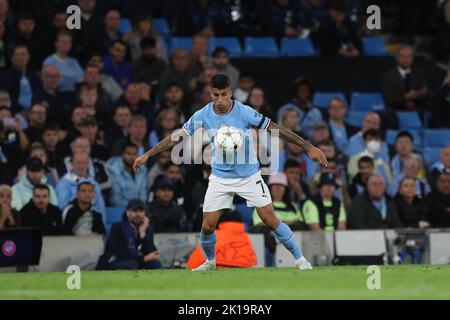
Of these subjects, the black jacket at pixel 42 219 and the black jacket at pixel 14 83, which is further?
the black jacket at pixel 14 83

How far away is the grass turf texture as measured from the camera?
1050 cm

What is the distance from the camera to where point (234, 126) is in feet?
39.0

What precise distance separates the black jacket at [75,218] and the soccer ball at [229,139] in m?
4.50

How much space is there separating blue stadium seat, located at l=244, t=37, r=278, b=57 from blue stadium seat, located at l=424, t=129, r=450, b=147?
132 inches

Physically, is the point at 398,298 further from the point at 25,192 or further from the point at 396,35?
the point at 396,35

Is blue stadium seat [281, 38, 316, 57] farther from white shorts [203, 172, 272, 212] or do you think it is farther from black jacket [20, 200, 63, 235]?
white shorts [203, 172, 272, 212]

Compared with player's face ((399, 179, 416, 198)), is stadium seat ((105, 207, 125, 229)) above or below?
below

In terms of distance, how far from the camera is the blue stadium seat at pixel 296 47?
2131 centimetres

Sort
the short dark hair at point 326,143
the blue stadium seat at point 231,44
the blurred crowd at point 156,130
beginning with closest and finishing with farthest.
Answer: the blurred crowd at point 156,130 < the short dark hair at point 326,143 < the blue stadium seat at point 231,44

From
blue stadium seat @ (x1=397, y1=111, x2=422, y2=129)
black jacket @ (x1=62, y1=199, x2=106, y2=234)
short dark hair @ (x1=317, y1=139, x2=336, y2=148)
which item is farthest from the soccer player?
blue stadium seat @ (x1=397, y1=111, x2=422, y2=129)

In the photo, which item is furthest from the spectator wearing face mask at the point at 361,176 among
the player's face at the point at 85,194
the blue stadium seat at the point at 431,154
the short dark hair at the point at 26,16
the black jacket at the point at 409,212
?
the short dark hair at the point at 26,16

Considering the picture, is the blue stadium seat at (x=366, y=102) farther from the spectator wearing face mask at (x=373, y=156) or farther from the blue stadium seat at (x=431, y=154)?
the spectator wearing face mask at (x=373, y=156)

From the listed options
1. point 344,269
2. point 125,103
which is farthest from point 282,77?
point 344,269

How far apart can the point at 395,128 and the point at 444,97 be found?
3.31ft
